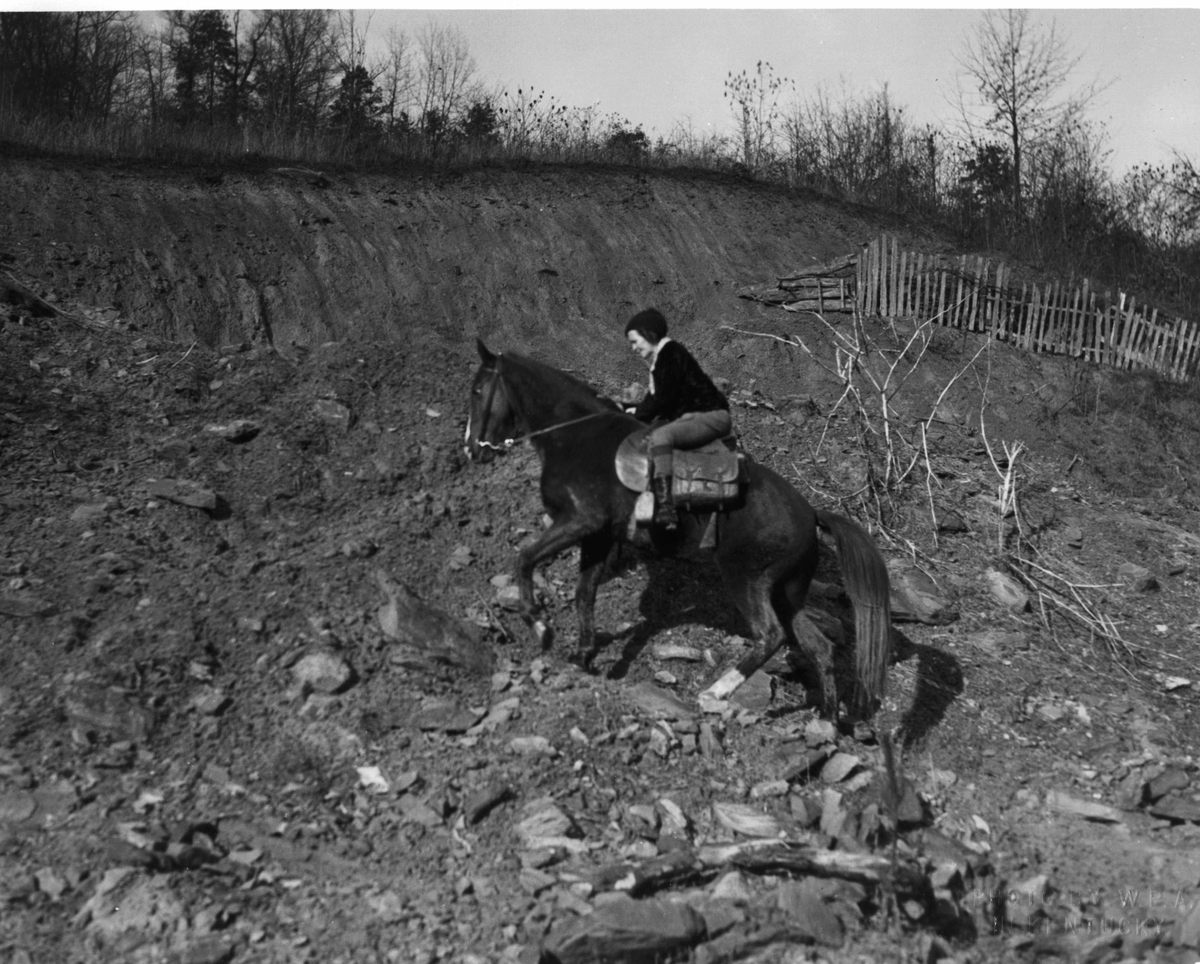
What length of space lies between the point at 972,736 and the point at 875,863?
262cm

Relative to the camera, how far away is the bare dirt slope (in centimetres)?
581

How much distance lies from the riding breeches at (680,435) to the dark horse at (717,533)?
28 centimetres

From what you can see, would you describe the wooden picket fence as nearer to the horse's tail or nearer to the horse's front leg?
the horse's tail

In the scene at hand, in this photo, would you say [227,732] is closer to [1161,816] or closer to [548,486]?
[548,486]

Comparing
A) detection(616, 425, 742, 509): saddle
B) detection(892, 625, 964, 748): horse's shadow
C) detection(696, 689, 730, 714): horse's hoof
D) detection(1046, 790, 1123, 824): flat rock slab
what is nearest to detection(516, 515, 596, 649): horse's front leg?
detection(616, 425, 742, 509): saddle

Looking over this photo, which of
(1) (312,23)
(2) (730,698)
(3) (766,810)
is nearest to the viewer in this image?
(3) (766,810)

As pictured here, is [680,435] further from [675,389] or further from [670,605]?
[670,605]

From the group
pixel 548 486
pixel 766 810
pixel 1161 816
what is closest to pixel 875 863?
pixel 766 810

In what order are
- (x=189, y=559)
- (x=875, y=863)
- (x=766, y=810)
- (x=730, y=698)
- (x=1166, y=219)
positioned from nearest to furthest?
(x=875, y=863) → (x=766, y=810) → (x=730, y=698) → (x=189, y=559) → (x=1166, y=219)

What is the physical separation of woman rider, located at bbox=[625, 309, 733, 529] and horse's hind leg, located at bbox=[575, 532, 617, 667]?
0.53 meters

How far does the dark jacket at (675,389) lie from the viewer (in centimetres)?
789

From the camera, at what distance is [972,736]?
822cm

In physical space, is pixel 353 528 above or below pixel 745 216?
below

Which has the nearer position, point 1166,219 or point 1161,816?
point 1161,816
